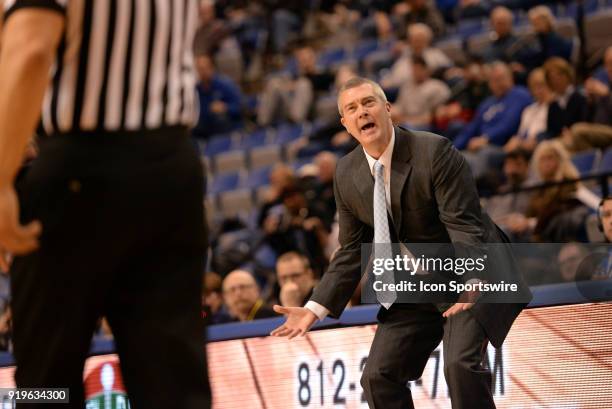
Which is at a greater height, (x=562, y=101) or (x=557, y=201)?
(x=562, y=101)

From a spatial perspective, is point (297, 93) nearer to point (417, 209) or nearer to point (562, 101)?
point (562, 101)

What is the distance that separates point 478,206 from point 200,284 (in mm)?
2029

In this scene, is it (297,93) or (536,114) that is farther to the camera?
(297,93)

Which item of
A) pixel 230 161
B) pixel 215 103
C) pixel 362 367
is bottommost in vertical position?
pixel 362 367

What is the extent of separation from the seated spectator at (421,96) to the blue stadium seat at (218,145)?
3.12 m

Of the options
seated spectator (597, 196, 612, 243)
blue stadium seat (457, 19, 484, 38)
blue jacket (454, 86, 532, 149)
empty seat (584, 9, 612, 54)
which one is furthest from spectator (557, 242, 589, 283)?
blue stadium seat (457, 19, 484, 38)

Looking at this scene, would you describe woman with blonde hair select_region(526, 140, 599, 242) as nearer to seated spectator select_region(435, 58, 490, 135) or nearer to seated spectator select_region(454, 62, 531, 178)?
seated spectator select_region(454, 62, 531, 178)

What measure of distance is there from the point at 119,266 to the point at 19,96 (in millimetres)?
424

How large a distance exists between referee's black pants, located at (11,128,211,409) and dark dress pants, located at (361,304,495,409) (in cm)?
196

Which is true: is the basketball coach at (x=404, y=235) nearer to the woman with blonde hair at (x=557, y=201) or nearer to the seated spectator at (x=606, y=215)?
the seated spectator at (x=606, y=215)

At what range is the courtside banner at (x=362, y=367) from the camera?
14.6 ft

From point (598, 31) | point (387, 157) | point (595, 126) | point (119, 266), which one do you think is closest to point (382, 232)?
point (387, 157)

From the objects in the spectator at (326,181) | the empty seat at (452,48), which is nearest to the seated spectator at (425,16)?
the empty seat at (452,48)

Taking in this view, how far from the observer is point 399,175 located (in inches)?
170
